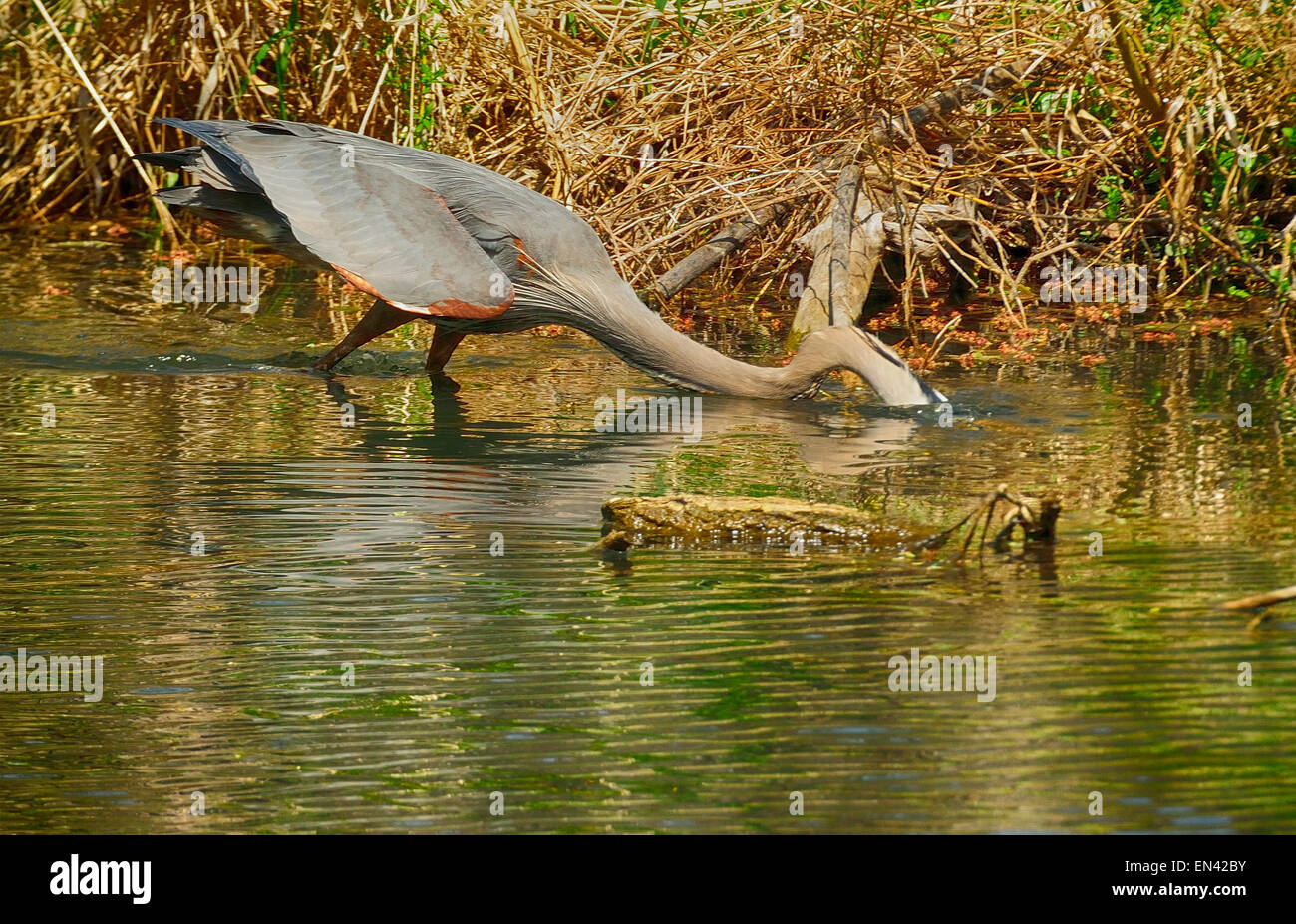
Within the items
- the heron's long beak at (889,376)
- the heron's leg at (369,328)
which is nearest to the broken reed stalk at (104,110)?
the heron's leg at (369,328)

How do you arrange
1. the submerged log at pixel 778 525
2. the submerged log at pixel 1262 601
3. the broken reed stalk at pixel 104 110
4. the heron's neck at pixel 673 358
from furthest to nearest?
the broken reed stalk at pixel 104 110
the heron's neck at pixel 673 358
the submerged log at pixel 778 525
the submerged log at pixel 1262 601

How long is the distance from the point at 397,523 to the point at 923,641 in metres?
2.34

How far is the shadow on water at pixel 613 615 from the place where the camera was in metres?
4.05

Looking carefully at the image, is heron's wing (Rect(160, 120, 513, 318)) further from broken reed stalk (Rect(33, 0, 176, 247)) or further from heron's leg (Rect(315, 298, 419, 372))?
broken reed stalk (Rect(33, 0, 176, 247))

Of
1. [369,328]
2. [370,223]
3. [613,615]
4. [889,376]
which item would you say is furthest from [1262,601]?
[369,328]

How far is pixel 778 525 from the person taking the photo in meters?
5.91

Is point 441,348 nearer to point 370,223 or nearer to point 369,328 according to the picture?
point 369,328

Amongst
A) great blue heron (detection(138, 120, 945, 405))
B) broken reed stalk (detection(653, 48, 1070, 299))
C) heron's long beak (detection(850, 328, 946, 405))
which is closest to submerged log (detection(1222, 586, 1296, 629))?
heron's long beak (detection(850, 328, 946, 405))

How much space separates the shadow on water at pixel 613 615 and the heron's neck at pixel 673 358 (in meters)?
0.15

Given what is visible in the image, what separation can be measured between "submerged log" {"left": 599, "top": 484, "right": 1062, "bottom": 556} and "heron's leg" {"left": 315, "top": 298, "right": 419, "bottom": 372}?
2649mm

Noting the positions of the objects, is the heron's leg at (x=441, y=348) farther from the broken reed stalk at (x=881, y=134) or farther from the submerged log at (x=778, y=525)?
the submerged log at (x=778, y=525)

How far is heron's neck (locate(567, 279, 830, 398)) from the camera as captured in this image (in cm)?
810

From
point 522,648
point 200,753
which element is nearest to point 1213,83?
point 522,648

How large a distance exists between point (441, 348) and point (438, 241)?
802 mm
